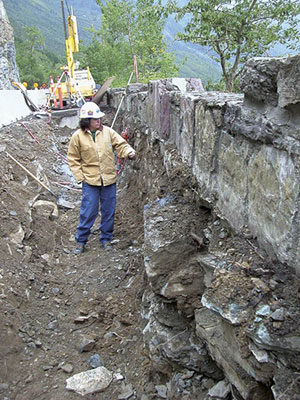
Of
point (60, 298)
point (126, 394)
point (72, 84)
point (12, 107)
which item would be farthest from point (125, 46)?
point (126, 394)

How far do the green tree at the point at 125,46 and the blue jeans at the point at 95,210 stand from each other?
964 inches

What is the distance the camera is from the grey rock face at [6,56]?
27.2 metres

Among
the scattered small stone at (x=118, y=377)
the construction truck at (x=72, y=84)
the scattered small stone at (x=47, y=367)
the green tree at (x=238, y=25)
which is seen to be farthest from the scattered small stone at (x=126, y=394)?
the construction truck at (x=72, y=84)

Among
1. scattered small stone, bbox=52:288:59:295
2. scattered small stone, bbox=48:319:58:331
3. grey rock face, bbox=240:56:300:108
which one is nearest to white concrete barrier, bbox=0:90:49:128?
scattered small stone, bbox=52:288:59:295

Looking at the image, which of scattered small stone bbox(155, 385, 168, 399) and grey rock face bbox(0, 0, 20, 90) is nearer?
scattered small stone bbox(155, 385, 168, 399)

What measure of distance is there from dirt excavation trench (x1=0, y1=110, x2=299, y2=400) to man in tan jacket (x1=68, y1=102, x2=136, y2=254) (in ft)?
1.04

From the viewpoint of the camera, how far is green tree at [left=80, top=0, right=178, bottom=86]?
3142cm

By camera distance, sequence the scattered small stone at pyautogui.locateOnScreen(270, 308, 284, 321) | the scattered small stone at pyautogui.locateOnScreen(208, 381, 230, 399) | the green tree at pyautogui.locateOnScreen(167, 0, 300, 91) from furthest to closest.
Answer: the green tree at pyautogui.locateOnScreen(167, 0, 300, 91) < the scattered small stone at pyautogui.locateOnScreen(208, 381, 230, 399) < the scattered small stone at pyautogui.locateOnScreen(270, 308, 284, 321)

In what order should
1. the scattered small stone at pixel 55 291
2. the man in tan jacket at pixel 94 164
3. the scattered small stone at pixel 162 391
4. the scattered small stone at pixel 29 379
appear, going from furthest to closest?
1. the man in tan jacket at pixel 94 164
2. the scattered small stone at pixel 55 291
3. the scattered small stone at pixel 29 379
4. the scattered small stone at pixel 162 391

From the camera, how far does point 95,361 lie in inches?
124

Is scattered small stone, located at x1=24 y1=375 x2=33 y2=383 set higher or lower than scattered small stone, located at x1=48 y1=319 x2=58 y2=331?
higher

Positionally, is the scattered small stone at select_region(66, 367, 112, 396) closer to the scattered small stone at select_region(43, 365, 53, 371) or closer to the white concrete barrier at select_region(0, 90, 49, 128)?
the scattered small stone at select_region(43, 365, 53, 371)

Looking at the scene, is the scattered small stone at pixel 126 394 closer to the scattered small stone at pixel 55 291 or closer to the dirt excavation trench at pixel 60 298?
the dirt excavation trench at pixel 60 298

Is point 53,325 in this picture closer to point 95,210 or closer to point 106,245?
point 106,245
